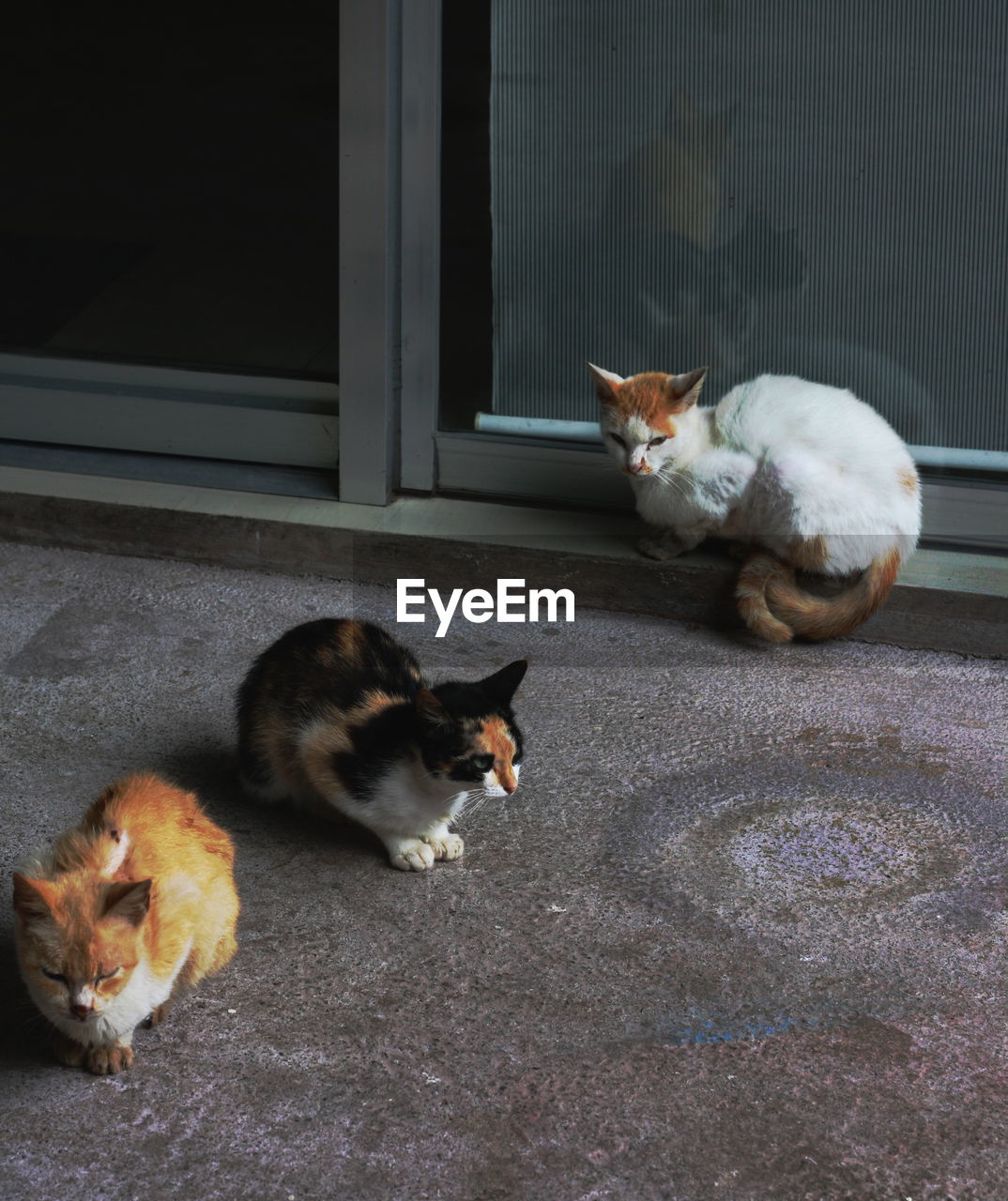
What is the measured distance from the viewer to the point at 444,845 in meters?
3.20

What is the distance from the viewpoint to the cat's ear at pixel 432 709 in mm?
2943

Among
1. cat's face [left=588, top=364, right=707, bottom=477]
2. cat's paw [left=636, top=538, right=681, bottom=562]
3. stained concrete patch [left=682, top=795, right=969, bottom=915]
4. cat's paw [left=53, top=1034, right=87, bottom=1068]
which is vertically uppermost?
cat's face [left=588, top=364, right=707, bottom=477]

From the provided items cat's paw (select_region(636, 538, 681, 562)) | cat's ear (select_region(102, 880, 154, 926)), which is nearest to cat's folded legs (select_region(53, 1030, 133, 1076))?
cat's ear (select_region(102, 880, 154, 926))

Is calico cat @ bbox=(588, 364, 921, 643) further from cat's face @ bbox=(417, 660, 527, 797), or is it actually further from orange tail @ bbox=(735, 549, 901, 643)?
cat's face @ bbox=(417, 660, 527, 797)

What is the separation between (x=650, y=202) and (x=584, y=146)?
0.26 meters

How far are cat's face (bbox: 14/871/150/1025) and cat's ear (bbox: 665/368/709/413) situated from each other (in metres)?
2.27

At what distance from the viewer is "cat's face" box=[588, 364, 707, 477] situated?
405 cm

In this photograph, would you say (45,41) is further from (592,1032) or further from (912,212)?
(592,1032)

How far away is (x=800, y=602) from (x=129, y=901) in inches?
89.6

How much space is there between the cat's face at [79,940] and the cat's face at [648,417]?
7.11 feet

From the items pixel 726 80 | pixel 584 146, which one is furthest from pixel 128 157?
pixel 726 80

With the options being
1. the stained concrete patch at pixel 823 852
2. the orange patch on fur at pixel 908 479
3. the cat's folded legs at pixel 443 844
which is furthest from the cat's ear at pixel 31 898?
the orange patch on fur at pixel 908 479

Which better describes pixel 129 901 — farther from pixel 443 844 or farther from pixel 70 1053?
pixel 443 844

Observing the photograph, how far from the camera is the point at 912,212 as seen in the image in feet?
13.6
